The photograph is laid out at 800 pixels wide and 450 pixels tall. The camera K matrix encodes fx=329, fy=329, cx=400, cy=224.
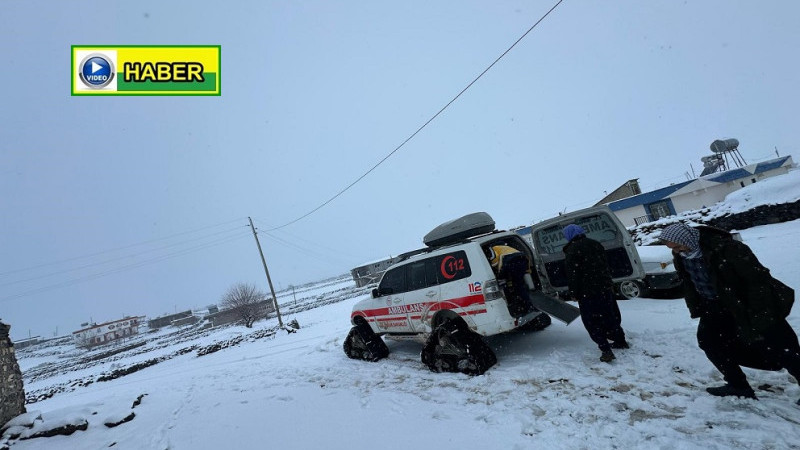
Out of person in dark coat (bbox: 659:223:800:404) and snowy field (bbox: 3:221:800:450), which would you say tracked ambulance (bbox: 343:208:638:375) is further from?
person in dark coat (bbox: 659:223:800:404)

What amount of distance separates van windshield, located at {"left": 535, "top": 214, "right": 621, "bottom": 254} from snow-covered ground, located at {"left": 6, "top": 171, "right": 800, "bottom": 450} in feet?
5.31

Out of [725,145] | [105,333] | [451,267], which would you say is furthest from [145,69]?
[105,333]

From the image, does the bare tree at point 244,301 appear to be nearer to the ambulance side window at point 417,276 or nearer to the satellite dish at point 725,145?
the ambulance side window at point 417,276

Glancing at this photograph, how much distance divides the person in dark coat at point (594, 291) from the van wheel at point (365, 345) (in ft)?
14.3

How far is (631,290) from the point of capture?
310 inches

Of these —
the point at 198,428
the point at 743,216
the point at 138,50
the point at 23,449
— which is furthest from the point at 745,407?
the point at 138,50

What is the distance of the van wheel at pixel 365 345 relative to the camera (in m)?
7.45

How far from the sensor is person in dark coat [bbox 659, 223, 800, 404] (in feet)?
8.95

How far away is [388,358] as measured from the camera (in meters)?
7.34

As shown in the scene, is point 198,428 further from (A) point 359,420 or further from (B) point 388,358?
(B) point 388,358

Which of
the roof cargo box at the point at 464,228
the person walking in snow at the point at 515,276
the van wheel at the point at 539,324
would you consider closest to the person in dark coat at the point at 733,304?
the person walking in snow at the point at 515,276

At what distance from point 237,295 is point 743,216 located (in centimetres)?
4390

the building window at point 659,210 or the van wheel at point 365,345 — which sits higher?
the van wheel at point 365,345

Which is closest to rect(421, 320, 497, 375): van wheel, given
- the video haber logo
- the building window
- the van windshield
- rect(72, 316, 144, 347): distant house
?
the van windshield
